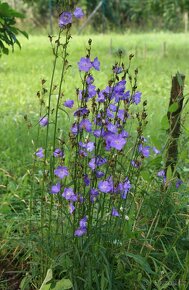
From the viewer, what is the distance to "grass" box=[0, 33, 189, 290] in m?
3.12

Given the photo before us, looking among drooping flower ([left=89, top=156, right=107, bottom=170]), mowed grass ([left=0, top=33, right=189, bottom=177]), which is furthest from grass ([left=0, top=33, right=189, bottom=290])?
drooping flower ([left=89, top=156, right=107, bottom=170])

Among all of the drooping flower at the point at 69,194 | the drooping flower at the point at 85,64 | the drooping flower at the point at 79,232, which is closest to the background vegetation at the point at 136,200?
the drooping flower at the point at 79,232

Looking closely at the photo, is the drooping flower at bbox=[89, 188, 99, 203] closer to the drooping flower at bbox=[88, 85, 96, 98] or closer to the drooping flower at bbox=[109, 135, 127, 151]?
the drooping flower at bbox=[109, 135, 127, 151]

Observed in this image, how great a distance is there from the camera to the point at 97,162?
7.00ft

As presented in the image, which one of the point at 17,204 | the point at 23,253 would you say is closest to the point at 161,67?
the point at 17,204

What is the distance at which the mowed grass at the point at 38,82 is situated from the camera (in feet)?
15.7


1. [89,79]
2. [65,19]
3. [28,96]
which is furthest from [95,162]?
[28,96]

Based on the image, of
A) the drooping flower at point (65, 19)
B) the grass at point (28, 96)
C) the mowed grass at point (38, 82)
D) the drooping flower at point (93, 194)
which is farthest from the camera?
the mowed grass at point (38, 82)

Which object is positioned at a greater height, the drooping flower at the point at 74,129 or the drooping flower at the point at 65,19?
the drooping flower at the point at 65,19

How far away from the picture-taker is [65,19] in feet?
6.46

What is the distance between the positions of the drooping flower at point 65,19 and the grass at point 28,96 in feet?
0.82

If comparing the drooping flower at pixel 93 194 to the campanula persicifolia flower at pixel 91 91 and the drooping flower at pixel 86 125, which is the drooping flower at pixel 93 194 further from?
the campanula persicifolia flower at pixel 91 91

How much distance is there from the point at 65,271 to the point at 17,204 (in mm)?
1254

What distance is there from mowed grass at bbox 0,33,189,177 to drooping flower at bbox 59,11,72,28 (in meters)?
0.26
